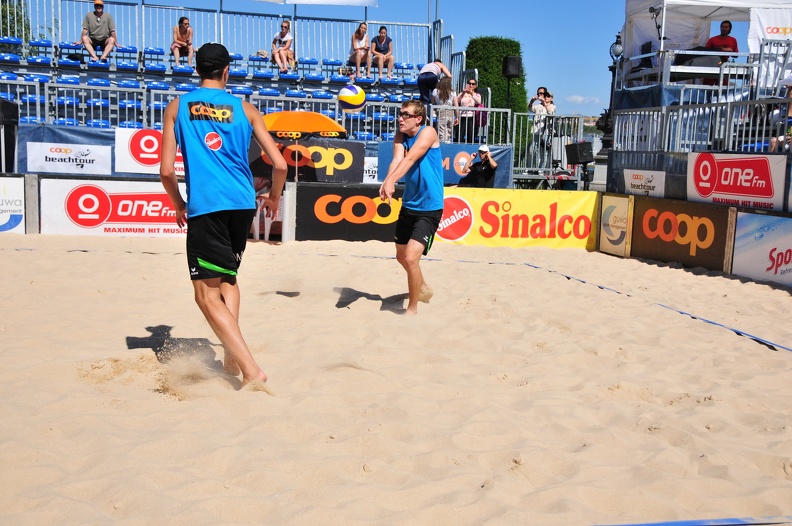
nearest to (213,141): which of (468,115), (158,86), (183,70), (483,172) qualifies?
(483,172)

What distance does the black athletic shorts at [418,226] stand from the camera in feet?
20.7

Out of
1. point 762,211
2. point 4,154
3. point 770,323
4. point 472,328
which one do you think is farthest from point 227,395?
point 4,154

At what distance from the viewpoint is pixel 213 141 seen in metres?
3.99

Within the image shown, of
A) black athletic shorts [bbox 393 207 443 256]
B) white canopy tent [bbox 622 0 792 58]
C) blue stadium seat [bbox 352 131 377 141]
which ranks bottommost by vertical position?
black athletic shorts [bbox 393 207 443 256]

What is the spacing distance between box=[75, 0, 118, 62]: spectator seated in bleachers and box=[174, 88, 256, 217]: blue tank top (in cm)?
1435

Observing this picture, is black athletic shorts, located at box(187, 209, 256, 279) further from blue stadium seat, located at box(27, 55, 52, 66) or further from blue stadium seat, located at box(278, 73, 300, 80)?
blue stadium seat, located at box(27, 55, 52, 66)

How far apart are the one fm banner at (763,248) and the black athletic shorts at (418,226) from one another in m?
4.67

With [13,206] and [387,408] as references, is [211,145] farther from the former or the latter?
[13,206]

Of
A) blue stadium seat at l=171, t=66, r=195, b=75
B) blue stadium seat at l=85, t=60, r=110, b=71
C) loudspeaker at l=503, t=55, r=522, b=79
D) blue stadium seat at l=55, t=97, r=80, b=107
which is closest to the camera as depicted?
blue stadium seat at l=55, t=97, r=80, b=107

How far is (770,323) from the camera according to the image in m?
6.87

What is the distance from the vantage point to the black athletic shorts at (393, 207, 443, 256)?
6.32m

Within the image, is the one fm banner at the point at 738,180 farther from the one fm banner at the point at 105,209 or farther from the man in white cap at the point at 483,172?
the one fm banner at the point at 105,209

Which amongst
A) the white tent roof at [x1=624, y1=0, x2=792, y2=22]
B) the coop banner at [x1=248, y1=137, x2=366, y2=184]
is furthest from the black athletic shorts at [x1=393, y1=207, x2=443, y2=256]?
the white tent roof at [x1=624, y1=0, x2=792, y2=22]

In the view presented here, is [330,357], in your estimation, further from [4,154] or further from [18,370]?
[4,154]
